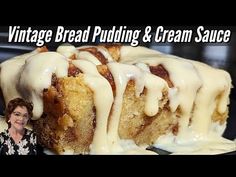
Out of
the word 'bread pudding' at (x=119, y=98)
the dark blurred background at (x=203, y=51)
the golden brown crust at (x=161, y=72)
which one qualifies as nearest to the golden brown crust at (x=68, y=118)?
the word 'bread pudding' at (x=119, y=98)

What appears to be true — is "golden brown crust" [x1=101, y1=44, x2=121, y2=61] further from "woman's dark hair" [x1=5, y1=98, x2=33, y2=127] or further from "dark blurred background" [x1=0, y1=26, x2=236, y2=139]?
"woman's dark hair" [x1=5, y1=98, x2=33, y2=127]

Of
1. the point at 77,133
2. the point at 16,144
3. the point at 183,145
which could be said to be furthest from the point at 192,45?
the point at 16,144

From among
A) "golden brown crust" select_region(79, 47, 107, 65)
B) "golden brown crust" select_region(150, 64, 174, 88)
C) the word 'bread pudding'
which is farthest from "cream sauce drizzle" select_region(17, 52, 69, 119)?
"golden brown crust" select_region(150, 64, 174, 88)

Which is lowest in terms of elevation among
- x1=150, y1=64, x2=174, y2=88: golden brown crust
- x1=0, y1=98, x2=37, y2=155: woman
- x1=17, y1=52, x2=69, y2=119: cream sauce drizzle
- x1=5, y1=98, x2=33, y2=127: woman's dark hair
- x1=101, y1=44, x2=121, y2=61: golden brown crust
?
x1=0, y1=98, x2=37, y2=155: woman

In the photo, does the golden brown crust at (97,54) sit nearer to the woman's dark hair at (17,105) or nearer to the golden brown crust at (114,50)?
the golden brown crust at (114,50)

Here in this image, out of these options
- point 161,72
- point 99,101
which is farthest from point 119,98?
point 161,72

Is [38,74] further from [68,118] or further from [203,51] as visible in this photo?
[203,51]

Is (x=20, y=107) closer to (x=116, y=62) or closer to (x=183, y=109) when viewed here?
(x=116, y=62)
